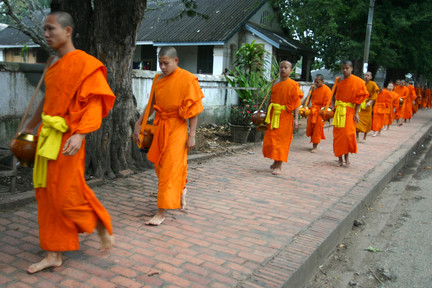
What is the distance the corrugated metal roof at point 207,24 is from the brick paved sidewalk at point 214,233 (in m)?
13.0

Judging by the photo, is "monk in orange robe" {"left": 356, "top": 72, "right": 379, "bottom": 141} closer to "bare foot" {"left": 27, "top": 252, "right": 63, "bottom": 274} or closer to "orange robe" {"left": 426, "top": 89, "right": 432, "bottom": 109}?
"bare foot" {"left": 27, "top": 252, "right": 63, "bottom": 274}

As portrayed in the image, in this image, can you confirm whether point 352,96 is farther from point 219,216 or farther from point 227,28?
point 227,28

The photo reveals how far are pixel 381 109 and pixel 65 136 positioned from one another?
12.3 meters

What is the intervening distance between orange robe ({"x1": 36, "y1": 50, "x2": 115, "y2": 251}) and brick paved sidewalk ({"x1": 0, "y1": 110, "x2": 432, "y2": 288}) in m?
0.34

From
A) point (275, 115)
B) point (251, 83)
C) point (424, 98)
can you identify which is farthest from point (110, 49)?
point (424, 98)

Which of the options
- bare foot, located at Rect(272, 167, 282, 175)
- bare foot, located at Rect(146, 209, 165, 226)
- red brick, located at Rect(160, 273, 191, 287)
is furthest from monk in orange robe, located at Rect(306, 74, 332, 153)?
red brick, located at Rect(160, 273, 191, 287)

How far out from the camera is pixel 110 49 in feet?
18.9

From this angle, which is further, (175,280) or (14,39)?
(14,39)

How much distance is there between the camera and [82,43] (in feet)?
19.0

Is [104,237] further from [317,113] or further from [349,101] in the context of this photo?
[317,113]

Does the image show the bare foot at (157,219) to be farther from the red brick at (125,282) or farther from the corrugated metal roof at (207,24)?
the corrugated metal roof at (207,24)

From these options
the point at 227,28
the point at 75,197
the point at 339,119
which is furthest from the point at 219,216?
the point at 227,28

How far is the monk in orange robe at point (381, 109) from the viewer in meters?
13.3

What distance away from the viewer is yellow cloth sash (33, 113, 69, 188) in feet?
9.85
